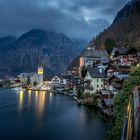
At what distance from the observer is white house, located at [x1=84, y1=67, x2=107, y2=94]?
8312 centimetres

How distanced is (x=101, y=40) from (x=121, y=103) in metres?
141

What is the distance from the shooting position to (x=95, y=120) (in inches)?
2020

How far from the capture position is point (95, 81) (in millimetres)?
84000

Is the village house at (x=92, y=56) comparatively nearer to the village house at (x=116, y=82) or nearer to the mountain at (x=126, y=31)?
the mountain at (x=126, y=31)

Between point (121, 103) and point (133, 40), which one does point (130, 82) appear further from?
point (133, 40)

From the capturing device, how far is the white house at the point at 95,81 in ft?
273

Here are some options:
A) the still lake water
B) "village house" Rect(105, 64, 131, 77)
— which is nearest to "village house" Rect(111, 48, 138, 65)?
"village house" Rect(105, 64, 131, 77)

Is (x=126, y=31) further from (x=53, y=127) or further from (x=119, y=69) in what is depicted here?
(x=53, y=127)

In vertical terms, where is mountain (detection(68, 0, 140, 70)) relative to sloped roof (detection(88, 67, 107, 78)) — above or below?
above

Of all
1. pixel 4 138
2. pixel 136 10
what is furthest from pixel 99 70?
pixel 136 10

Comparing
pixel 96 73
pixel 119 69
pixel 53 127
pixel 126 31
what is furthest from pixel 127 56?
pixel 126 31

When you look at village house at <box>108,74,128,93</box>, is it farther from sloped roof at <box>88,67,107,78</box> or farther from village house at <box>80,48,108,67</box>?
village house at <box>80,48,108,67</box>

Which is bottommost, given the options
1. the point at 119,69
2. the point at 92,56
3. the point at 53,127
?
the point at 53,127

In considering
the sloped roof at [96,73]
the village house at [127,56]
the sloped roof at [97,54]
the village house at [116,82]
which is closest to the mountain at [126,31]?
the sloped roof at [97,54]
